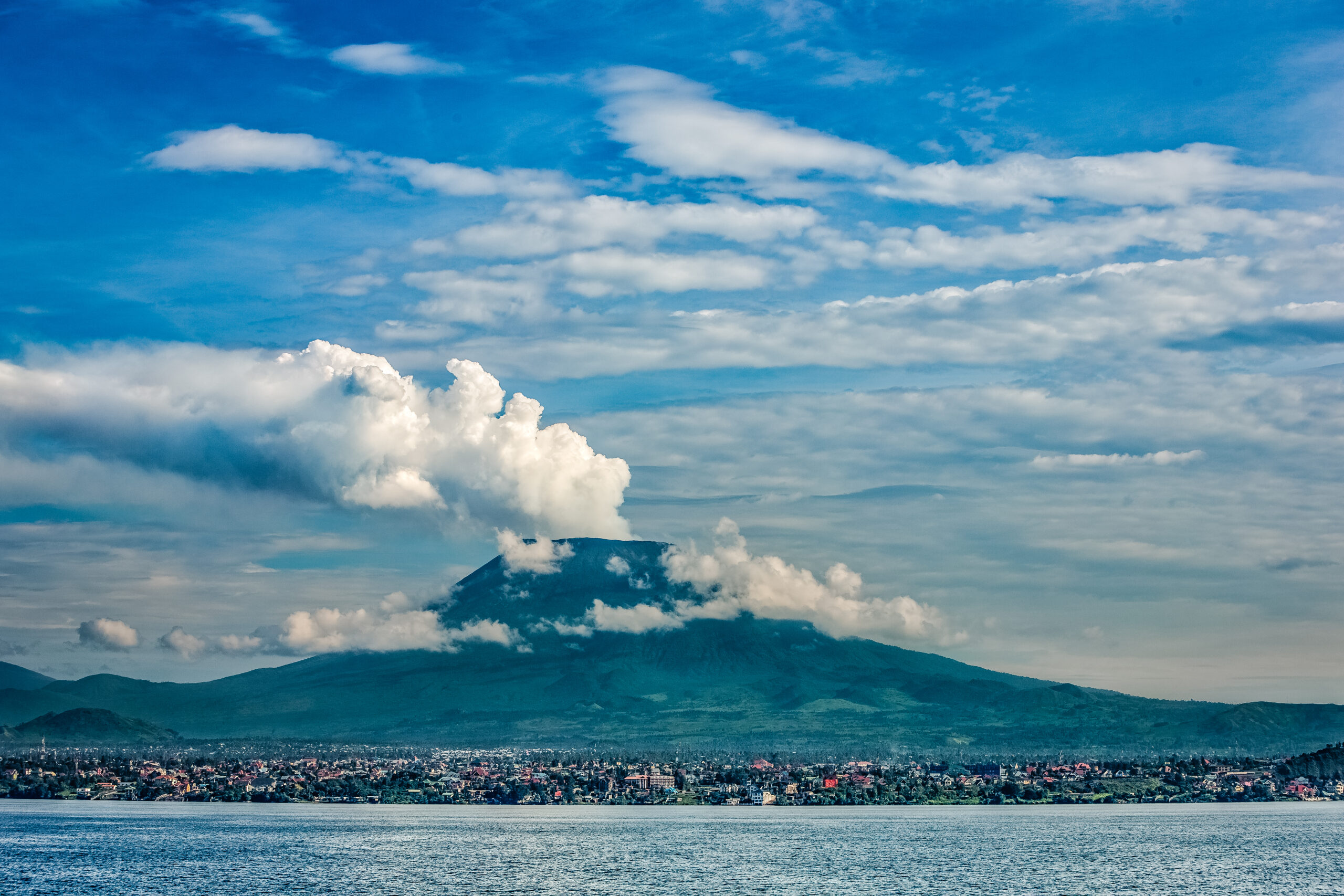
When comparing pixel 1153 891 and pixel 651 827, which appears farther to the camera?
pixel 651 827

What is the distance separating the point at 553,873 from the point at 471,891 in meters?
17.1

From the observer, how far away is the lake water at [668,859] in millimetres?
108750

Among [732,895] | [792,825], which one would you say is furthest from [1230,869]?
[792,825]

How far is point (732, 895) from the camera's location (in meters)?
103

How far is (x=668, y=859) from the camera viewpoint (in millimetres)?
136125

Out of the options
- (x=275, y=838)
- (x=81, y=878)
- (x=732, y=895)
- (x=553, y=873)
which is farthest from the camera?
(x=275, y=838)

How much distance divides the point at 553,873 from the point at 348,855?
29.9 meters

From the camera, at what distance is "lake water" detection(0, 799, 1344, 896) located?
357ft

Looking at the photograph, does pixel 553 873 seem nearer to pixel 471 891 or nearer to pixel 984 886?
pixel 471 891

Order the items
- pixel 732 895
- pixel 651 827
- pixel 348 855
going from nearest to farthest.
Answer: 1. pixel 732 895
2. pixel 348 855
3. pixel 651 827

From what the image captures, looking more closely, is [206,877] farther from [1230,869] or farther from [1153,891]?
[1230,869]

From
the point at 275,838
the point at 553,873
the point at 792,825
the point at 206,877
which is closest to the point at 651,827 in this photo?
the point at 792,825

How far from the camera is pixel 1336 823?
7830 inches

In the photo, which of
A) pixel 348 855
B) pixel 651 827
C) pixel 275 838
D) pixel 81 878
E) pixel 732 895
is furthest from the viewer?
pixel 651 827
